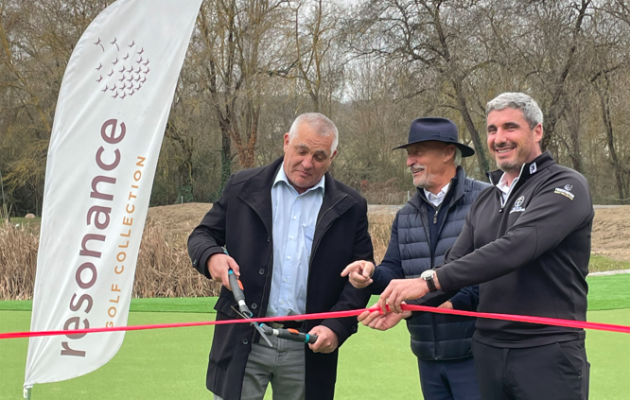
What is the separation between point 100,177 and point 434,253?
2.20 m

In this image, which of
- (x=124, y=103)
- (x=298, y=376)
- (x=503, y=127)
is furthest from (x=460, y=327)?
(x=124, y=103)

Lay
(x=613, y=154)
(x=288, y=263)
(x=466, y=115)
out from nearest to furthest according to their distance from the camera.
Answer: (x=288, y=263), (x=466, y=115), (x=613, y=154)

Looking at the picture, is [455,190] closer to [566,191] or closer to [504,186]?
[504,186]

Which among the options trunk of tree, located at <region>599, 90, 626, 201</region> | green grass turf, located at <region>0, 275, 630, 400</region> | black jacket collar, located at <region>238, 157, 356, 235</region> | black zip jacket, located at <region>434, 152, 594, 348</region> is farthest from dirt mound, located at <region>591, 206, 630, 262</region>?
black zip jacket, located at <region>434, 152, 594, 348</region>

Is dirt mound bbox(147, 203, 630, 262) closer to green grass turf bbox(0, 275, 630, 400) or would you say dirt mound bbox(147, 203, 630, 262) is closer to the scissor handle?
green grass turf bbox(0, 275, 630, 400)

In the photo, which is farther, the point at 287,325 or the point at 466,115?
the point at 466,115

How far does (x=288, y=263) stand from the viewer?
275 cm

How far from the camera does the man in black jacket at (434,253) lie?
2.73 meters

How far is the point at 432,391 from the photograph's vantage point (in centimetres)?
281

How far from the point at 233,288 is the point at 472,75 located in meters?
17.3

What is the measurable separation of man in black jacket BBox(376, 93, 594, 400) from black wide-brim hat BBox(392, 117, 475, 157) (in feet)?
1.75

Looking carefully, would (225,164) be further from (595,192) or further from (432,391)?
(432,391)

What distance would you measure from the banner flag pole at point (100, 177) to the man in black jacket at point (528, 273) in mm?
2268

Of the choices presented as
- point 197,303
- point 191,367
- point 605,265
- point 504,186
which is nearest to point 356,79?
point 605,265
